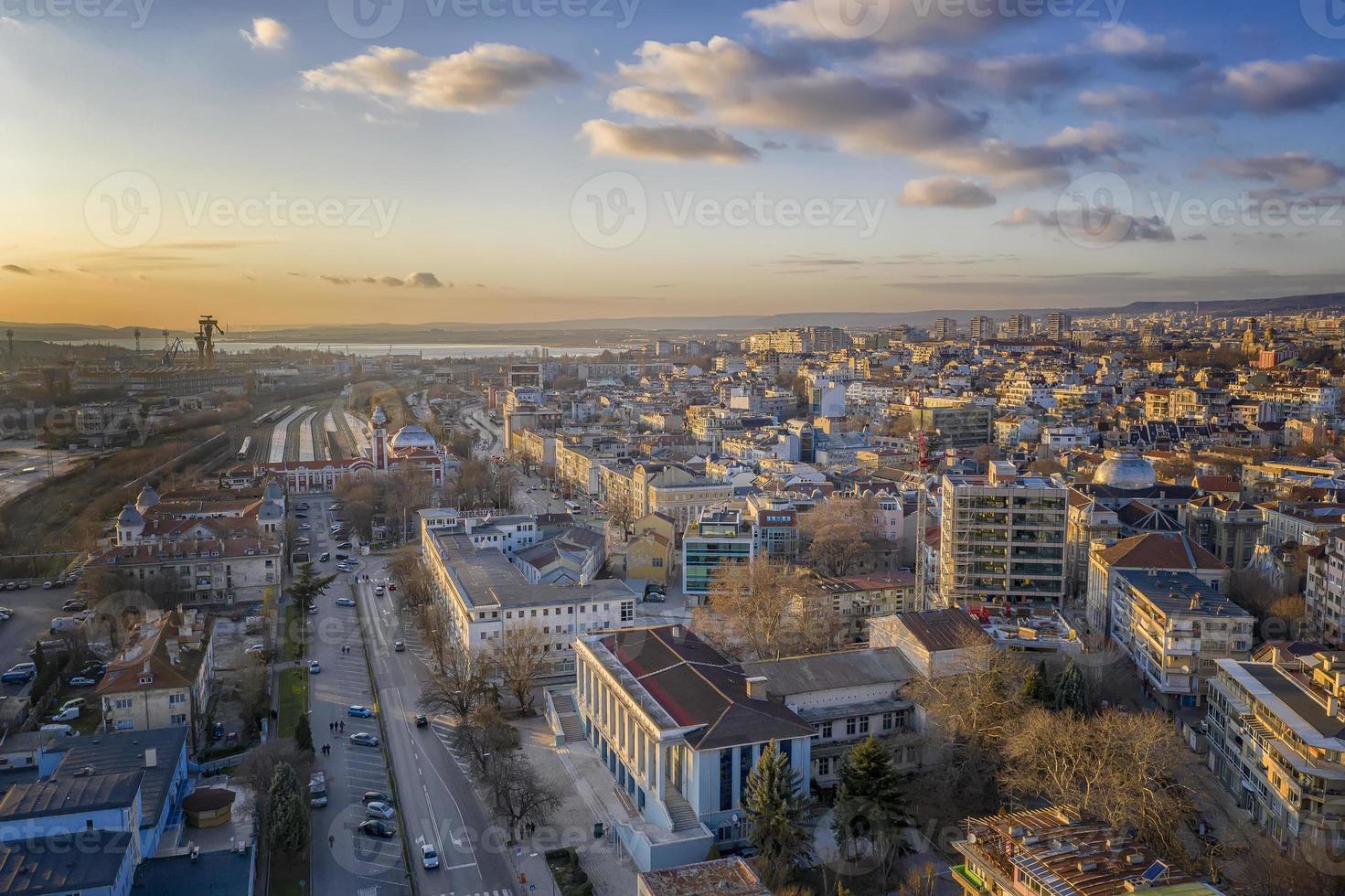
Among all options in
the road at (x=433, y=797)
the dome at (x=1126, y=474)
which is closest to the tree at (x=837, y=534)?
the dome at (x=1126, y=474)

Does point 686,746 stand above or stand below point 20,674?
above

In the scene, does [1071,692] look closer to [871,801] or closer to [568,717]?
[871,801]

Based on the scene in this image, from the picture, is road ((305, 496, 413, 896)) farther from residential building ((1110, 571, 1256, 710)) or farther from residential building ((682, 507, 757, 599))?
residential building ((1110, 571, 1256, 710))

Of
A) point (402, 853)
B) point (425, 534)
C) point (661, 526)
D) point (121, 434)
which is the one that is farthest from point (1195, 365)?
point (402, 853)

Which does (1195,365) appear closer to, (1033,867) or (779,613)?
(779,613)

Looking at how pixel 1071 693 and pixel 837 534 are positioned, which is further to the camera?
pixel 837 534

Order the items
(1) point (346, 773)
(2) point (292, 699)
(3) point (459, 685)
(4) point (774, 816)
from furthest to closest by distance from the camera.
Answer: (2) point (292, 699)
(3) point (459, 685)
(1) point (346, 773)
(4) point (774, 816)

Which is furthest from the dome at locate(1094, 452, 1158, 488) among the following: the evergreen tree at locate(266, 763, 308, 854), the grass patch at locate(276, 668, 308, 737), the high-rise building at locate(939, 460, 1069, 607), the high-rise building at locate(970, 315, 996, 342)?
the high-rise building at locate(970, 315, 996, 342)

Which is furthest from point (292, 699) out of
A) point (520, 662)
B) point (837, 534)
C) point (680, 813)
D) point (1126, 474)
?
point (1126, 474)
